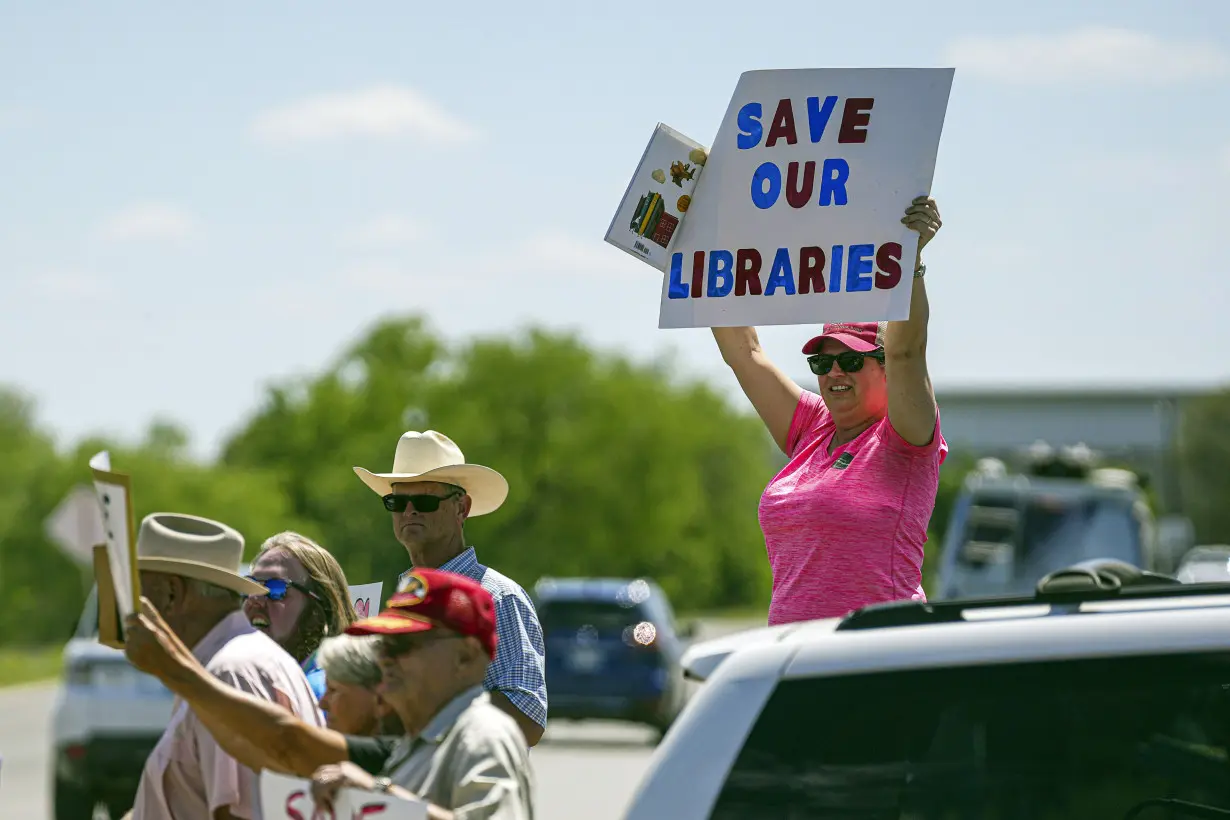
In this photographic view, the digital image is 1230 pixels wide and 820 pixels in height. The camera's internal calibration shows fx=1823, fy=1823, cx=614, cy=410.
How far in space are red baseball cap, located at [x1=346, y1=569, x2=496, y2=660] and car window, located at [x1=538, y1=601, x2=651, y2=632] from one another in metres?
18.0

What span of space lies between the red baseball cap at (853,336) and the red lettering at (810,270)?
12 centimetres

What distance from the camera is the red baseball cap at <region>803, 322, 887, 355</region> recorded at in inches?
198

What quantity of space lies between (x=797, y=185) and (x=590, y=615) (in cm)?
1716

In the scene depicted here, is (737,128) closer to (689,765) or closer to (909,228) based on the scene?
(909,228)

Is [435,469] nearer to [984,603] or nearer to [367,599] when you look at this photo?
[367,599]

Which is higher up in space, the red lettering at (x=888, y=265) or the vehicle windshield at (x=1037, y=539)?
the red lettering at (x=888, y=265)

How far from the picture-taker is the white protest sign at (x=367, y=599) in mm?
5735

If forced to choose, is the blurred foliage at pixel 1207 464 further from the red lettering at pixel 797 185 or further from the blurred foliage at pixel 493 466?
the red lettering at pixel 797 185

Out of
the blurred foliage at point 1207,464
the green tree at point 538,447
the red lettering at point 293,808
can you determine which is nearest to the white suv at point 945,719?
the red lettering at point 293,808

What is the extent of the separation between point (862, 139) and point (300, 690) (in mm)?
2080

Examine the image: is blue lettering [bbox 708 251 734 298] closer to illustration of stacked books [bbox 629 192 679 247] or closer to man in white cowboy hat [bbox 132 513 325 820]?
illustration of stacked books [bbox 629 192 679 247]

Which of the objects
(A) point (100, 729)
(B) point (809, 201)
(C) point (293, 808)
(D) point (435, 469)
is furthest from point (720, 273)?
(A) point (100, 729)

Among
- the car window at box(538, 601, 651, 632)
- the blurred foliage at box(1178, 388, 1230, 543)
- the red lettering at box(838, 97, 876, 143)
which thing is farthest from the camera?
the blurred foliage at box(1178, 388, 1230, 543)

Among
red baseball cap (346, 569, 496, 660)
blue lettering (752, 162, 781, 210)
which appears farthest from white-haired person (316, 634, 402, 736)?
blue lettering (752, 162, 781, 210)
